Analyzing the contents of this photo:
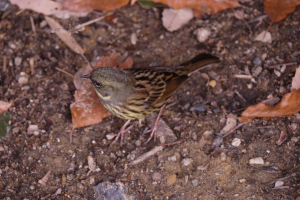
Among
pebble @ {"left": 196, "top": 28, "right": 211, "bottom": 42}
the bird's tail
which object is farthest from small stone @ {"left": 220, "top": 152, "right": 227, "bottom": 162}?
pebble @ {"left": 196, "top": 28, "right": 211, "bottom": 42}

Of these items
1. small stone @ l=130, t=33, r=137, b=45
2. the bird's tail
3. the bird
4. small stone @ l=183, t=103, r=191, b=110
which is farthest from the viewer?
small stone @ l=130, t=33, r=137, b=45

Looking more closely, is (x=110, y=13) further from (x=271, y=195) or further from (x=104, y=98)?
(x=271, y=195)

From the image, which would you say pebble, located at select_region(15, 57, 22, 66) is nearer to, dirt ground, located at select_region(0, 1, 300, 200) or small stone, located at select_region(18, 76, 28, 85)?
dirt ground, located at select_region(0, 1, 300, 200)

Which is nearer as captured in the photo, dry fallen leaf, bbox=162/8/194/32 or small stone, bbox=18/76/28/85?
small stone, bbox=18/76/28/85

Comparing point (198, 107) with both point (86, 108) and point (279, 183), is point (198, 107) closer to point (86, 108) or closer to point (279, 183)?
point (279, 183)

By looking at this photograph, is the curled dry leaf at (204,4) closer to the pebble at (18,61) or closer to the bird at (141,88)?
the bird at (141,88)

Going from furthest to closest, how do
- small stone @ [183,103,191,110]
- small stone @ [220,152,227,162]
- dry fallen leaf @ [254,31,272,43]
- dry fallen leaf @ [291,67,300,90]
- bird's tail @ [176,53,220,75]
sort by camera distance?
1. dry fallen leaf @ [254,31,272,43]
2. small stone @ [183,103,191,110]
3. bird's tail @ [176,53,220,75]
4. dry fallen leaf @ [291,67,300,90]
5. small stone @ [220,152,227,162]

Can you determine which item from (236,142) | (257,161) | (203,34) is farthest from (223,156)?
(203,34)
